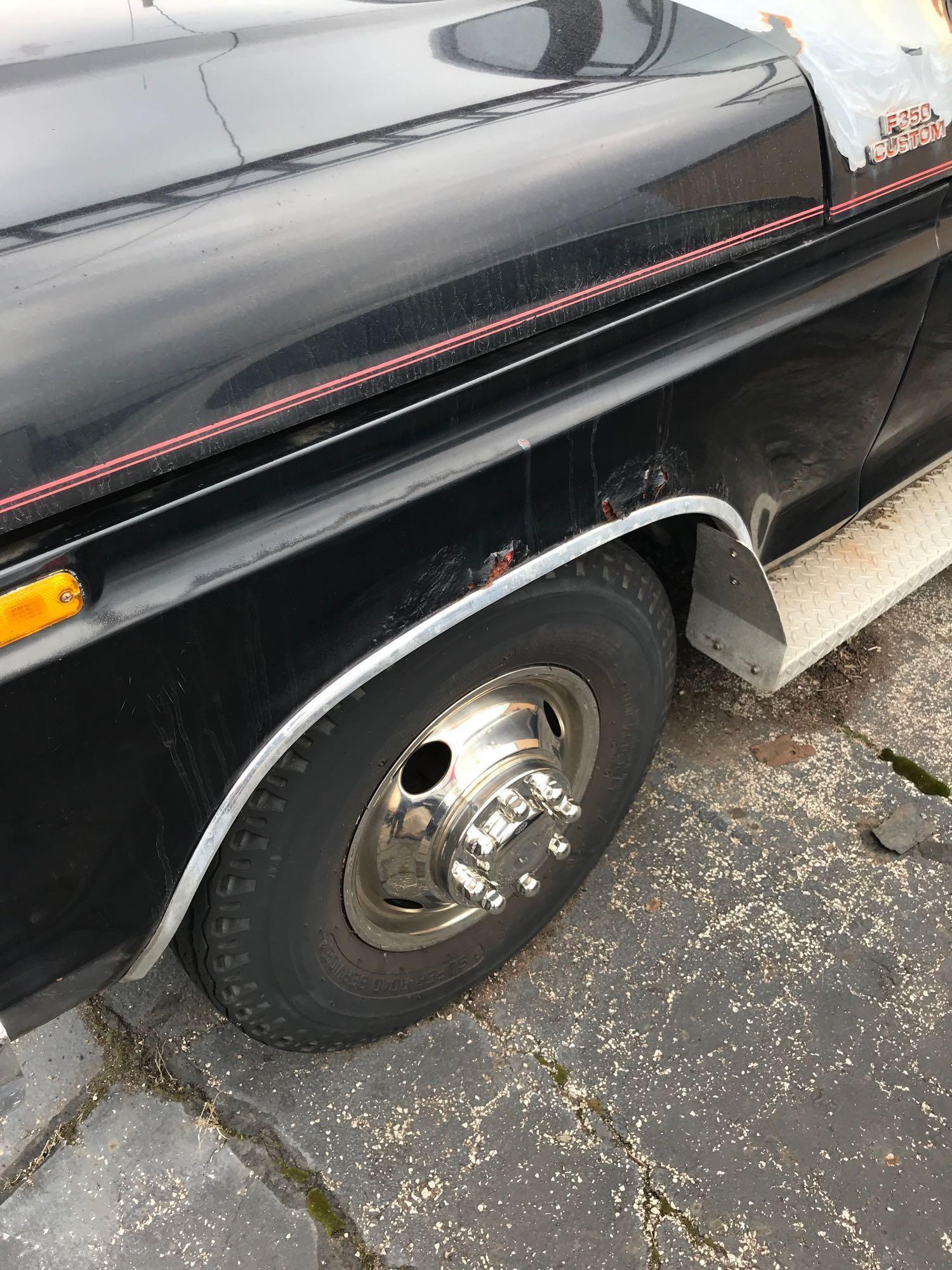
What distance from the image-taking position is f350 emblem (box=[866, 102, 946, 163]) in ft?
5.45

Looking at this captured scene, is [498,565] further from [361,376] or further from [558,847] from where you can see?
[558,847]

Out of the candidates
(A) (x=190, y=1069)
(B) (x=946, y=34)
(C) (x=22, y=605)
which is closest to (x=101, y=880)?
(C) (x=22, y=605)

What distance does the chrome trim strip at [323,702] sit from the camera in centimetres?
127

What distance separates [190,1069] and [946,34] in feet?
8.32

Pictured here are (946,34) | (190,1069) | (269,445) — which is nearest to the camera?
(269,445)

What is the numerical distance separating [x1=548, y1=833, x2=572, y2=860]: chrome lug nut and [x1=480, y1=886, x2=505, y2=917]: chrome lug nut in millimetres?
159

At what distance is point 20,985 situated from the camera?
1.23 meters

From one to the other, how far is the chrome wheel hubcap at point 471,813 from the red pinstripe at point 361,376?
1.99ft

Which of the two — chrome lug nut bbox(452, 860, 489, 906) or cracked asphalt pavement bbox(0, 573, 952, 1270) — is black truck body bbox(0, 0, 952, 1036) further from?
cracked asphalt pavement bbox(0, 573, 952, 1270)

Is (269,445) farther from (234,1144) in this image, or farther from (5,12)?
(234,1144)

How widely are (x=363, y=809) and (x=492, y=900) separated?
360mm

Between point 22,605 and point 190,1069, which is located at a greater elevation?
point 22,605

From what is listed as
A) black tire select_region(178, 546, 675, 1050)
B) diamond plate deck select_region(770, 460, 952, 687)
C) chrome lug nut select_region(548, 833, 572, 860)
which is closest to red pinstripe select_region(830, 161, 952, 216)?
black tire select_region(178, 546, 675, 1050)

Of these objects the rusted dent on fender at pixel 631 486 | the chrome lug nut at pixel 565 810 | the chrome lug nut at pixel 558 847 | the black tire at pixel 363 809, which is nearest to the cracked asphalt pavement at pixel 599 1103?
the black tire at pixel 363 809
